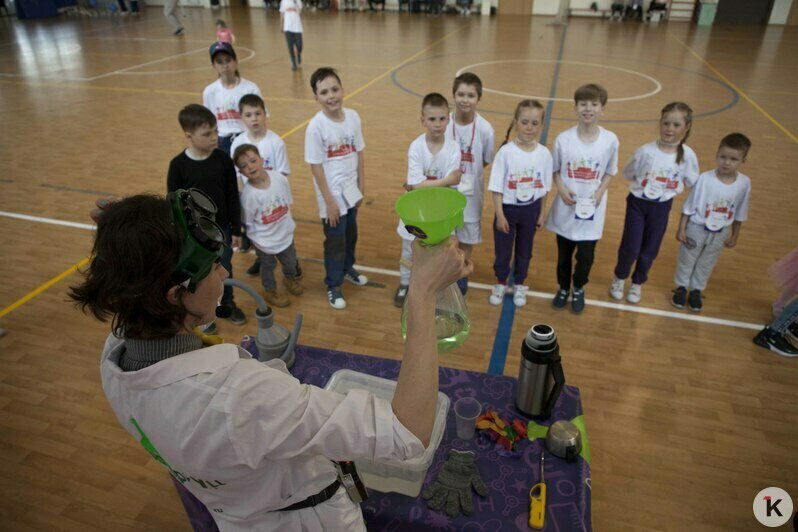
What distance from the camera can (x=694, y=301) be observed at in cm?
413

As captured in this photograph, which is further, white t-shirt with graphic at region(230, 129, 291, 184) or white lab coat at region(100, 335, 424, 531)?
white t-shirt with graphic at region(230, 129, 291, 184)

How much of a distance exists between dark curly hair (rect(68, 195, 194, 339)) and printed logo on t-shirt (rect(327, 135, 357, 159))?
274 centimetres

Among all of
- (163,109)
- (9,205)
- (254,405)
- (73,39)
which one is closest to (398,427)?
(254,405)

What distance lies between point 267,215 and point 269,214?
2 centimetres

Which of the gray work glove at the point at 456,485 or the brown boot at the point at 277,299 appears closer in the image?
the gray work glove at the point at 456,485

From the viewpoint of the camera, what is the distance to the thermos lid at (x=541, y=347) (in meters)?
2.19

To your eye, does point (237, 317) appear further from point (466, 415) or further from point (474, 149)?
point (466, 415)

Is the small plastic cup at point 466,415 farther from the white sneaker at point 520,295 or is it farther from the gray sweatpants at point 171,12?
the gray sweatpants at point 171,12

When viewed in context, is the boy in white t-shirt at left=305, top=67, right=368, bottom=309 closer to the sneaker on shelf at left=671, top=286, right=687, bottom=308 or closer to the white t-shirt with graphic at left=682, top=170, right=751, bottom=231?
the white t-shirt with graphic at left=682, top=170, right=751, bottom=231

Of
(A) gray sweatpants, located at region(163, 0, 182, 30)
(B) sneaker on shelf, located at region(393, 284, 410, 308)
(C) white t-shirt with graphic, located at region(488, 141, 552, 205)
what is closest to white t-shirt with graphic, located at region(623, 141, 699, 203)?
(C) white t-shirt with graphic, located at region(488, 141, 552, 205)

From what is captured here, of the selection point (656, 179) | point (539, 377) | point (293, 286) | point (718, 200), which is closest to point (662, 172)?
point (656, 179)

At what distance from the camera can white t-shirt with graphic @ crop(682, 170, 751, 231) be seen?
368 centimetres

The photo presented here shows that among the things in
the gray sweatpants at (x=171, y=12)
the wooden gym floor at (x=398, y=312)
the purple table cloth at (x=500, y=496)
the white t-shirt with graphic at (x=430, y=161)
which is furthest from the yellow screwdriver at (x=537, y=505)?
the gray sweatpants at (x=171, y=12)

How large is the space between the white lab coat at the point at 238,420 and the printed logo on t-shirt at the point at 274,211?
8.98 ft
